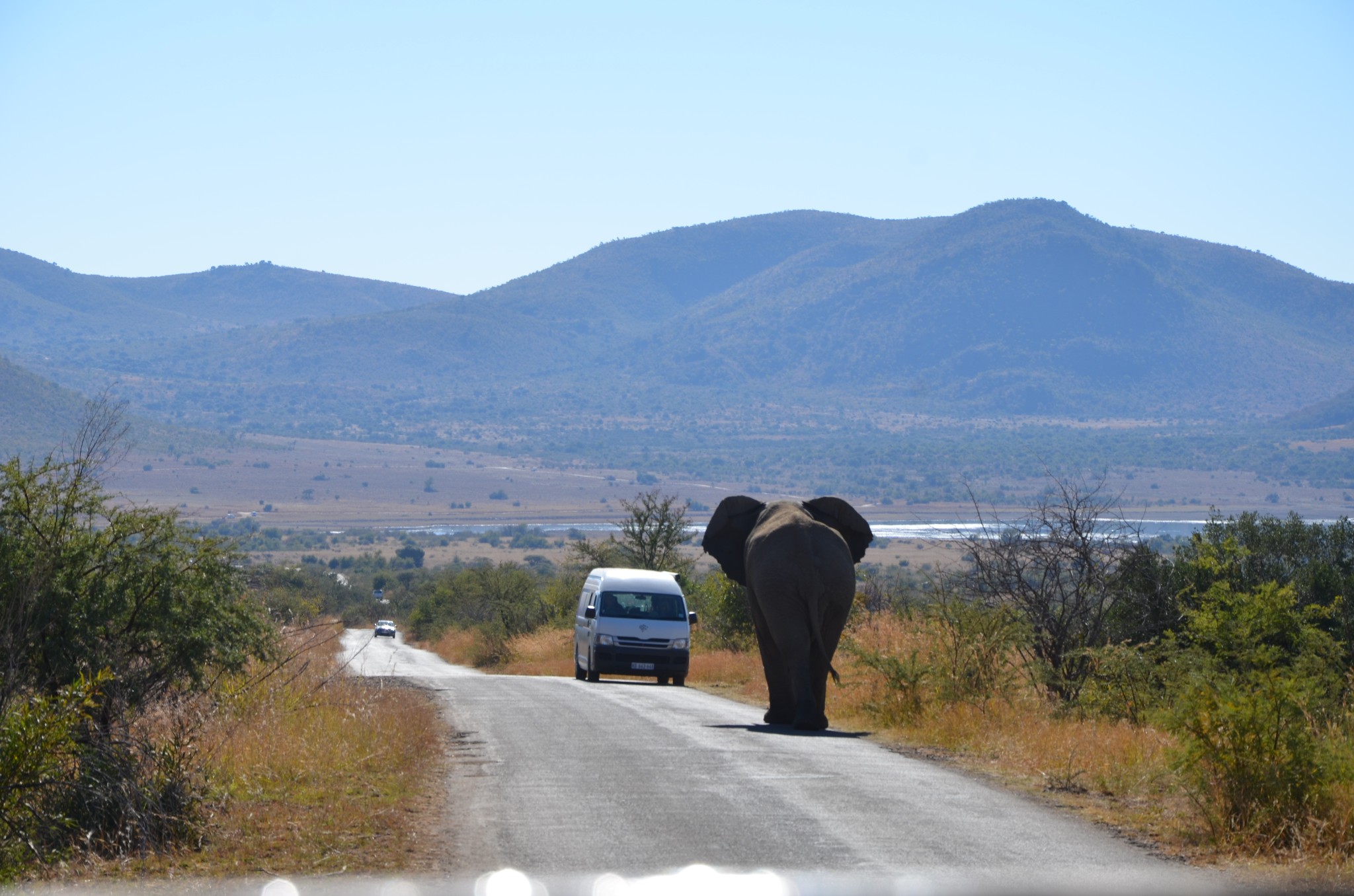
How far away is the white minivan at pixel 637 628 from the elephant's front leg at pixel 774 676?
7.17 metres

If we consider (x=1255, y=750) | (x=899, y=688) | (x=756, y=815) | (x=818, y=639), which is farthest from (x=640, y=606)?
(x=1255, y=750)

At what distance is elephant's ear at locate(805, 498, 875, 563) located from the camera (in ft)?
67.6

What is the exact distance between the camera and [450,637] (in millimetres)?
58719

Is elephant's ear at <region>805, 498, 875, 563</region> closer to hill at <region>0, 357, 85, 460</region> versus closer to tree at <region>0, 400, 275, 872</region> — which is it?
tree at <region>0, 400, 275, 872</region>

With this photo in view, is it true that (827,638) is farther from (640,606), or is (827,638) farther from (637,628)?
(640,606)

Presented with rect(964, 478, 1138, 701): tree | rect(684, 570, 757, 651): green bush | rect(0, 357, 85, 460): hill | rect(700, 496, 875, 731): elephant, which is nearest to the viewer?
rect(700, 496, 875, 731): elephant

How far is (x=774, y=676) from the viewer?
18516 millimetres

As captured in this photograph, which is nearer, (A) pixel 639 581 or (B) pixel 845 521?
(B) pixel 845 521

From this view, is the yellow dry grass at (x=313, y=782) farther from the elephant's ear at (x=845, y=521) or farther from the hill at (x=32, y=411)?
the hill at (x=32, y=411)

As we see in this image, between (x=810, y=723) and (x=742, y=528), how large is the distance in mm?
4607

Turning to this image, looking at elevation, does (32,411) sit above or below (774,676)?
above

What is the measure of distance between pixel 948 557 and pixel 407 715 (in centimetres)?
10069

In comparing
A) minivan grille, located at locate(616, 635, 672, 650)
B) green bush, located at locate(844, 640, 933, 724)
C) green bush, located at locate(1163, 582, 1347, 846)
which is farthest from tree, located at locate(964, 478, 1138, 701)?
minivan grille, located at locate(616, 635, 672, 650)

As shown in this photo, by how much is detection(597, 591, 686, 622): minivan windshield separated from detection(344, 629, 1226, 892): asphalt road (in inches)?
391
